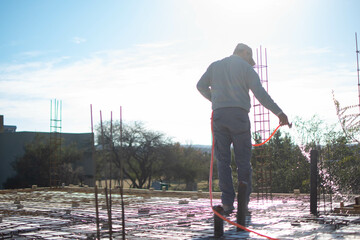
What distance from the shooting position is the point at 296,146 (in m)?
18.2

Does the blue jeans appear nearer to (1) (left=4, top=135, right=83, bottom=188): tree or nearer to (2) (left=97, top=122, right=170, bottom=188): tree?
(1) (left=4, top=135, right=83, bottom=188): tree

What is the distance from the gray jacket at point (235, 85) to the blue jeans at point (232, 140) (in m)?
0.08

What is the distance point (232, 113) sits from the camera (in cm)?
393

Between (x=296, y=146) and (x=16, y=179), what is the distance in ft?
61.7

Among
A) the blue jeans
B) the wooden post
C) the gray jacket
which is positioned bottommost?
the wooden post

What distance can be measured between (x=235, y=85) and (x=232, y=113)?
27 centimetres

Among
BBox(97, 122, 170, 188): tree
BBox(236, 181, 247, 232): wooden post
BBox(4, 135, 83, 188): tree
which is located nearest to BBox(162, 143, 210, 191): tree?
BBox(97, 122, 170, 188): tree

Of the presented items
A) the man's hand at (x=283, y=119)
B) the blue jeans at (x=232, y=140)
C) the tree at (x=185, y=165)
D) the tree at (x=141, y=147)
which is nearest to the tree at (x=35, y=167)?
the tree at (x=141, y=147)

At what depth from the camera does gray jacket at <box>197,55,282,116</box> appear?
393 centimetres

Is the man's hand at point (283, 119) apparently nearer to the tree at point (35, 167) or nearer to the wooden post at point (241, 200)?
the wooden post at point (241, 200)

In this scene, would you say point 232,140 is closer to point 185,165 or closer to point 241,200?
point 241,200

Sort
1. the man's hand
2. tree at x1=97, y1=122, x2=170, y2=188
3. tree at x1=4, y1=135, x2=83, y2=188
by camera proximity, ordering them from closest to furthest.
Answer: the man's hand, tree at x1=4, y1=135, x2=83, y2=188, tree at x1=97, y1=122, x2=170, y2=188

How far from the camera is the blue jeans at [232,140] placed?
392 centimetres

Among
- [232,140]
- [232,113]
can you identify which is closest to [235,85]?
[232,113]
